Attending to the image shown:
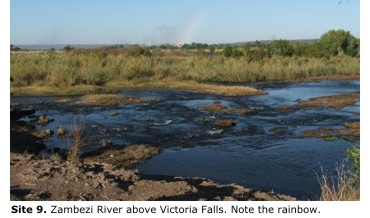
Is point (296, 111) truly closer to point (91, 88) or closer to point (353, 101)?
point (353, 101)

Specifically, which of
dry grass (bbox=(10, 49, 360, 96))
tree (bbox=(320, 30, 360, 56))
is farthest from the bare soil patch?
tree (bbox=(320, 30, 360, 56))

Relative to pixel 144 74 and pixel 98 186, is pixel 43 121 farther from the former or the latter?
pixel 144 74

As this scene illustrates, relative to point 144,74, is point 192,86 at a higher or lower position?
lower

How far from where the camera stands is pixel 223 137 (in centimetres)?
1319

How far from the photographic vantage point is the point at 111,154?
11.2 m

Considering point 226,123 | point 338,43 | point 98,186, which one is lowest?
point 226,123

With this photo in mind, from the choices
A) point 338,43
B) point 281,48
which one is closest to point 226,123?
point 281,48

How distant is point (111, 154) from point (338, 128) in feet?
24.0

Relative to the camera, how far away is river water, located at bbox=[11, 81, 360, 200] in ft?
32.3

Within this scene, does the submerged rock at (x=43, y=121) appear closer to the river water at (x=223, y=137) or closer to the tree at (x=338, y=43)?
the river water at (x=223, y=137)

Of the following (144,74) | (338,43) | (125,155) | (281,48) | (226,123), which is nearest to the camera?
(125,155)

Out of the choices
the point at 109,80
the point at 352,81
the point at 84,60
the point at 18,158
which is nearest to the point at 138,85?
the point at 109,80

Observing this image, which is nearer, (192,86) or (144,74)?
(192,86)
